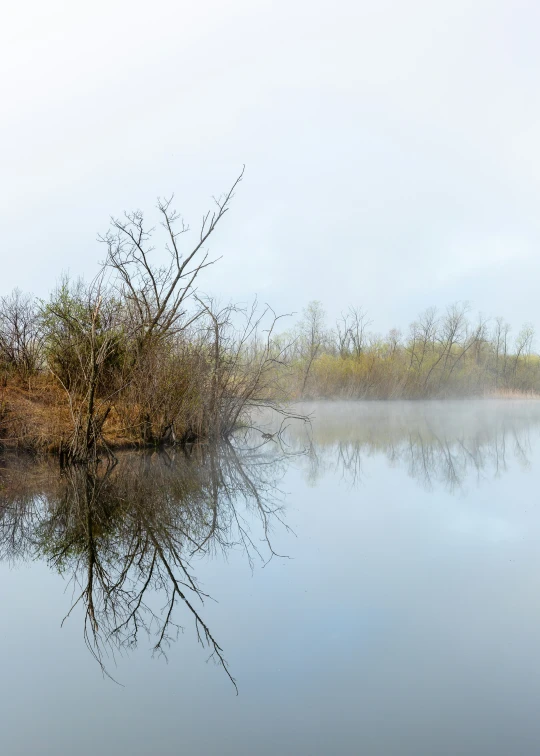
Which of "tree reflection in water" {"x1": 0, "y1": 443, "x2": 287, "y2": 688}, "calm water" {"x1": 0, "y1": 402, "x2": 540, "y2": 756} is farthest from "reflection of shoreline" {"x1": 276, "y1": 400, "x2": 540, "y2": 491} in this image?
"tree reflection in water" {"x1": 0, "y1": 443, "x2": 287, "y2": 688}

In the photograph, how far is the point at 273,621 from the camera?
407 cm

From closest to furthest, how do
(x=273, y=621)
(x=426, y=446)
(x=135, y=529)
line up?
(x=273, y=621), (x=135, y=529), (x=426, y=446)

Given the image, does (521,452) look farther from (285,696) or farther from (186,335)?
(285,696)

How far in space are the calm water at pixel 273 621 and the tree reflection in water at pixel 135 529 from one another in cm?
3

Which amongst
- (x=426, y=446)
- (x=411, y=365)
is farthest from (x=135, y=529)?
(x=411, y=365)

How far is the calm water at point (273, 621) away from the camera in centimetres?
286

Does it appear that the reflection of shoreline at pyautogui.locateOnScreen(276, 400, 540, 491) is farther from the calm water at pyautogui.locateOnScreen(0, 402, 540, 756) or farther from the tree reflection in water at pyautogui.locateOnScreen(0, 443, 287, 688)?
the tree reflection in water at pyautogui.locateOnScreen(0, 443, 287, 688)

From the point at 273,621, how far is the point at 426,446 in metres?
11.0

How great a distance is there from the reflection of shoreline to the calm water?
189 centimetres

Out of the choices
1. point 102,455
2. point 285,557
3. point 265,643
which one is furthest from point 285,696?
point 102,455

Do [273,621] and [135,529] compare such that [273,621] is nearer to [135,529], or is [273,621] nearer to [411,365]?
[135,529]

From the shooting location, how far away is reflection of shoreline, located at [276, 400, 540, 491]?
10.9 metres

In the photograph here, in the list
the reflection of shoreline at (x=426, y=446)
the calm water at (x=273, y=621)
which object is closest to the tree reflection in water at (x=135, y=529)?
the calm water at (x=273, y=621)

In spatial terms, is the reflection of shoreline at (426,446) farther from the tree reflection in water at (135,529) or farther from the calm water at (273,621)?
the tree reflection in water at (135,529)
